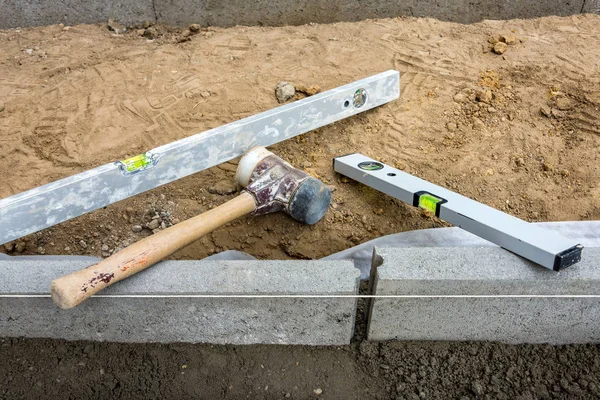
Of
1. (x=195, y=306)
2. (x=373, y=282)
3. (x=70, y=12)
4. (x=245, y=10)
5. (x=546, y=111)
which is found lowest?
(x=195, y=306)

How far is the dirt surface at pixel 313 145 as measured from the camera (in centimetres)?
244

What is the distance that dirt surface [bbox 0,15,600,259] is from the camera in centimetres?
317

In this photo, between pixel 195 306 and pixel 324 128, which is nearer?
pixel 195 306

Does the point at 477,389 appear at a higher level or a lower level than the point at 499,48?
lower

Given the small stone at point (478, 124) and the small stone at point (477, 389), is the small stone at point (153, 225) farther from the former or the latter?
the small stone at point (478, 124)

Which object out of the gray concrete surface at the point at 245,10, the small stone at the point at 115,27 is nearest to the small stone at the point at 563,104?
the gray concrete surface at the point at 245,10

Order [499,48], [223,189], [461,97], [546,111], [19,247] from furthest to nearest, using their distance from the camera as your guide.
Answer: [499,48]
[461,97]
[546,111]
[223,189]
[19,247]

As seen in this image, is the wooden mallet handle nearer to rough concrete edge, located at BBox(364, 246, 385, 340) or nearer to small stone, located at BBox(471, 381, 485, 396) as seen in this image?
rough concrete edge, located at BBox(364, 246, 385, 340)

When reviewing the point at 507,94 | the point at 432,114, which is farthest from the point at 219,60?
the point at 507,94

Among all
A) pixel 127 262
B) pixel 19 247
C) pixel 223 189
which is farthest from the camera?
pixel 223 189

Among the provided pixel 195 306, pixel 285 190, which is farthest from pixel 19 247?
pixel 285 190

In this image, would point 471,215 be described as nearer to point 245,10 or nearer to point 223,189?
point 223,189

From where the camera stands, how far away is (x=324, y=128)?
362 centimetres

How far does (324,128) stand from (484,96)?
113 centimetres
